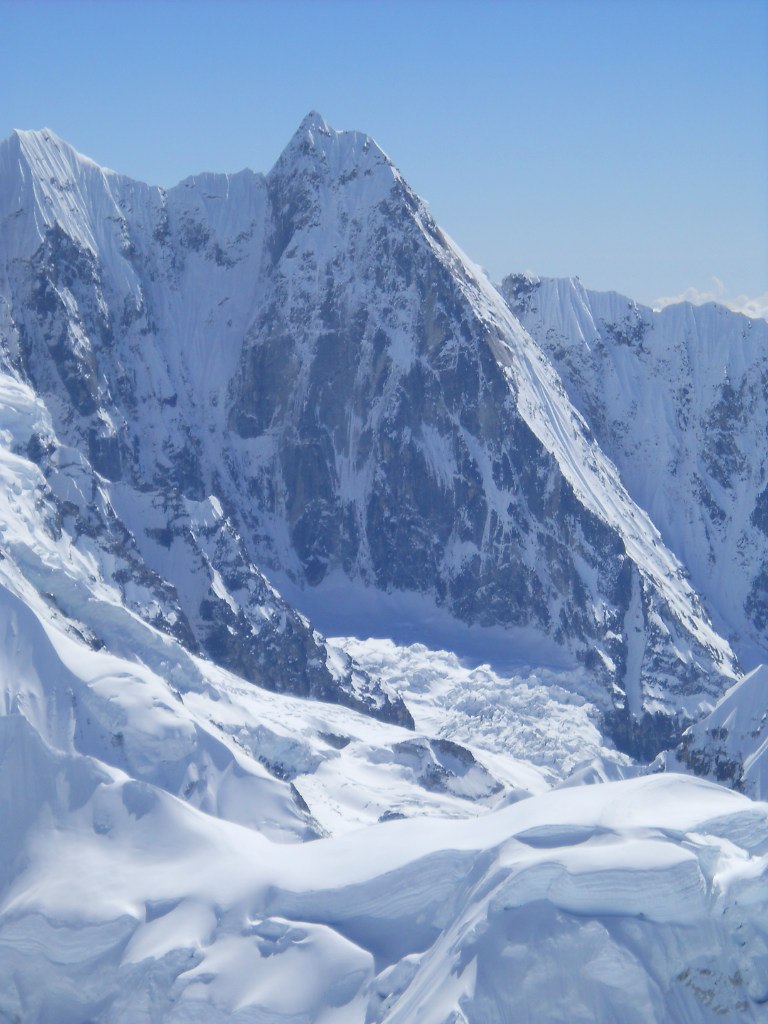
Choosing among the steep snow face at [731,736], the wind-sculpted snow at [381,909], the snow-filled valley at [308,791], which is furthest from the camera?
the steep snow face at [731,736]

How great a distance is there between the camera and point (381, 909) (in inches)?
3137

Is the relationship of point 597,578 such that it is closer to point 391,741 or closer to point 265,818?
point 391,741

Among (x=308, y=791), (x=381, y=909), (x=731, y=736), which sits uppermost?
(x=731, y=736)

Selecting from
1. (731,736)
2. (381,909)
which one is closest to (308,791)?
(731,736)

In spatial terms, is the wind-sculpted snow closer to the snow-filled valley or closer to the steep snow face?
the snow-filled valley

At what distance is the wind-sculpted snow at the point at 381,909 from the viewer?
222 feet

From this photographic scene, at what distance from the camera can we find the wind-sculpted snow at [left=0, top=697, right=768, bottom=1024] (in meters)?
67.8

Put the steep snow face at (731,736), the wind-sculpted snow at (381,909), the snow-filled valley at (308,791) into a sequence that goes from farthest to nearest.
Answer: the steep snow face at (731,736)
the snow-filled valley at (308,791)
the wind-sculpted snow at (381,909)

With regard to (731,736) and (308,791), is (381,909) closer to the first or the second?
(731,736)

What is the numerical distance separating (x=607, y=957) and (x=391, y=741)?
78057mm

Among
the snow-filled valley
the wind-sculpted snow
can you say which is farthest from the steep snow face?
the wind-sculpted snow

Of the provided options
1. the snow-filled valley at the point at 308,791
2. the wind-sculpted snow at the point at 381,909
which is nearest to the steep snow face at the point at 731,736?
the snow-filled valley at the point at 308,791

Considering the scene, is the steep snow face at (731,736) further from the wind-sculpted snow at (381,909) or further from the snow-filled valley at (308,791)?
the wind-sculpted snow at (381,909)

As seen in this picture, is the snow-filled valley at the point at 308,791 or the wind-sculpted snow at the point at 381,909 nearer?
the wind-sculpted snow at the point at 381,909
